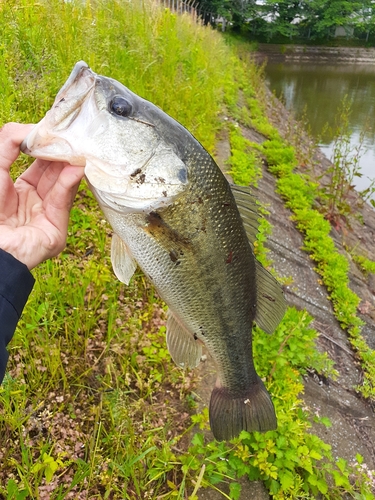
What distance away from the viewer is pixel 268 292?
76.7 inches

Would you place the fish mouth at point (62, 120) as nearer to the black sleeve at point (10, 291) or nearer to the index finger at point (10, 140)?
the index finger at point (10, 140)

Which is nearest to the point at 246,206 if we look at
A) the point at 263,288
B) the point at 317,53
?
the point at 263,288

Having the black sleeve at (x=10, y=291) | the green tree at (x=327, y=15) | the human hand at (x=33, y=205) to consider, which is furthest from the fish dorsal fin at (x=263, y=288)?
the green tree at (x=327, y=15)

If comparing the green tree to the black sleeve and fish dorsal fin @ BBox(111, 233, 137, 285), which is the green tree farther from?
the black sleeve

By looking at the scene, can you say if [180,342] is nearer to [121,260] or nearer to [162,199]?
[121,260]

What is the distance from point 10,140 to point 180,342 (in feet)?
3.90

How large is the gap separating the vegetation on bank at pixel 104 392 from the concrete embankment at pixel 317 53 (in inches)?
1405

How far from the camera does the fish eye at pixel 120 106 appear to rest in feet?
5.14

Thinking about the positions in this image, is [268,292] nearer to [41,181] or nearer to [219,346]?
[219,346]

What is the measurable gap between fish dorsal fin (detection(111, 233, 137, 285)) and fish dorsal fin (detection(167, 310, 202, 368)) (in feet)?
1.06

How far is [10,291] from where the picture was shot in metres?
1.51

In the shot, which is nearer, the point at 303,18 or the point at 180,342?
the point at 180,342

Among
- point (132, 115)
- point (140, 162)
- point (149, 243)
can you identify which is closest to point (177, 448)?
point (149, 243)

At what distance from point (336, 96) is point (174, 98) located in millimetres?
17313
